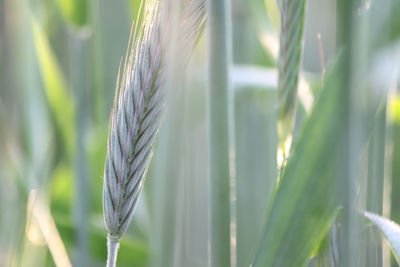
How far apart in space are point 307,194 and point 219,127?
69 millimetres

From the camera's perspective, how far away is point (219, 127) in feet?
1.02

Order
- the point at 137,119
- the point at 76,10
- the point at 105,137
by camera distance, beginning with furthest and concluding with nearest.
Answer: the point at 105,137
the point at 76,10
the point at 137,119

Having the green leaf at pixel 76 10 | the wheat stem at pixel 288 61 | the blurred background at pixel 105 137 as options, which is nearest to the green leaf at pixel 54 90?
the blurred background at pixel 105 137

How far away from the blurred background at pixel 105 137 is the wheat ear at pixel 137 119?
0.10 metres

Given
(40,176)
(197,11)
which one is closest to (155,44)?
(197,11)

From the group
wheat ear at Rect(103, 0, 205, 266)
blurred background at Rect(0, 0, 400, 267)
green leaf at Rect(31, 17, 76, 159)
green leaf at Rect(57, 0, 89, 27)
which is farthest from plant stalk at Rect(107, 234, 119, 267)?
green leaf at Rect(31, 17, 76, 159)

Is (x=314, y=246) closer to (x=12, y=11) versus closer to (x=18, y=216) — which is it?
(x=18, y=216)

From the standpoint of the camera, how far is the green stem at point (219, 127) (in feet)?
0.98

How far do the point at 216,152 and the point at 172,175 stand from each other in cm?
17

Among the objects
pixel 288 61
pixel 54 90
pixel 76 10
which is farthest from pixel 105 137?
pixel 288 61

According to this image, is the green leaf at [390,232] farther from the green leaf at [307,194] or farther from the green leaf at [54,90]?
the green leaf at [54,90]

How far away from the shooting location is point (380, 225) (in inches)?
12.7

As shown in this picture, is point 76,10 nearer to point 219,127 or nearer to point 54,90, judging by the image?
point 54,90

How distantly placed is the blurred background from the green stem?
0.05m
